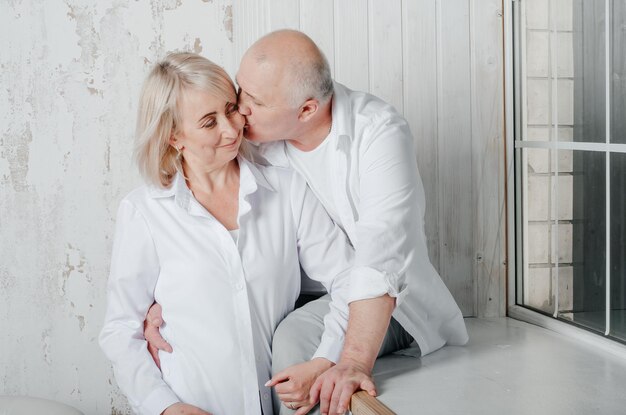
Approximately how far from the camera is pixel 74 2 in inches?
105

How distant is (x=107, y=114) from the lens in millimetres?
2717

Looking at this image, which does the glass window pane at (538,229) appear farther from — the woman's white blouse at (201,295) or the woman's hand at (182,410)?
the woman's hand at (182,410)

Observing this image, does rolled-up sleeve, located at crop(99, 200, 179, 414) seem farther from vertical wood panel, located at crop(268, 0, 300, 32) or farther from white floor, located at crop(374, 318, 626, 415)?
vertical wood panel, located at crop(268, 0, 300, 32)

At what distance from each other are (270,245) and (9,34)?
1.29m

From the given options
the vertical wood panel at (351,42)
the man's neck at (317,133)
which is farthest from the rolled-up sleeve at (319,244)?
the vertical wood panel at (351,42)

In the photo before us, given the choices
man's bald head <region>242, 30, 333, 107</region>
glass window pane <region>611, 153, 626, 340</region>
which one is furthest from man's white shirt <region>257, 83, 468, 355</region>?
glass window pane <region>611, 153, 626, 340</region>

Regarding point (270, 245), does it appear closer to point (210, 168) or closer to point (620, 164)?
point (210, 168)

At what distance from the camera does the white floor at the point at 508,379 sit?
5.64ft

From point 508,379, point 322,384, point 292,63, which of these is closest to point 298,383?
point 322,384

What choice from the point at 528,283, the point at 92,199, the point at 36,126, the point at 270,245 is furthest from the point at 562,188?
the point at 36,126

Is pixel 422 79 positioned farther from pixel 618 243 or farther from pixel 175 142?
pixel 175 142

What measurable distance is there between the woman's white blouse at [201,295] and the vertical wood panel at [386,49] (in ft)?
2.70

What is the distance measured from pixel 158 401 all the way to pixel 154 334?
185mm

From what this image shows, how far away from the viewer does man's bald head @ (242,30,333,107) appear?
2072mm
